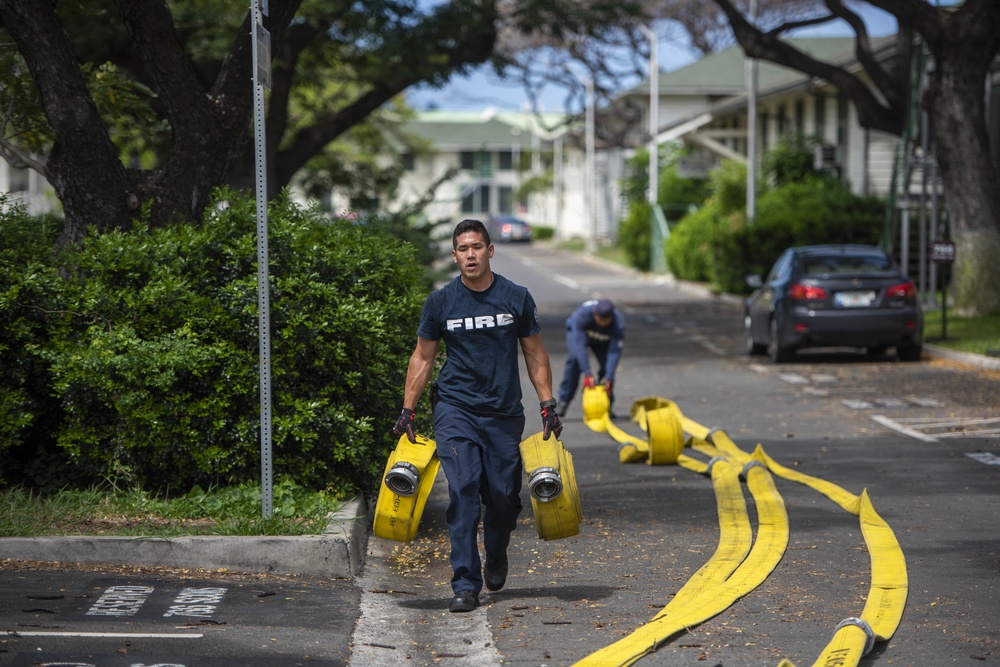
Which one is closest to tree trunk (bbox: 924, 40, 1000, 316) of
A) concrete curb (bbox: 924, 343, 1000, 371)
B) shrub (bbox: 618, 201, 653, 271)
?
concrete curb (bbox: 924, 343, 1000, 371)

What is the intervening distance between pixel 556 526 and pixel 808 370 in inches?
504

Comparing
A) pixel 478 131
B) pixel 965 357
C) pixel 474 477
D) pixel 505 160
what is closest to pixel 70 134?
A: pixel 474 477

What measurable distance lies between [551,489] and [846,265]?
14.1 meters

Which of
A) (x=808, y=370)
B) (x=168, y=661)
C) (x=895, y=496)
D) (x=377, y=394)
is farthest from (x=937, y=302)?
(x=168, y=661)

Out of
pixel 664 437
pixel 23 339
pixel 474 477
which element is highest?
pixel 23 339

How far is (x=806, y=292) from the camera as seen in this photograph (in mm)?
19688

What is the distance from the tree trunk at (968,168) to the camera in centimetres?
2367

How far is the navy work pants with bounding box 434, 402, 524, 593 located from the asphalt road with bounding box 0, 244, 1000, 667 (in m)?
0.26

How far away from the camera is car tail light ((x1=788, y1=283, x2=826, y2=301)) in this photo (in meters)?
19.6

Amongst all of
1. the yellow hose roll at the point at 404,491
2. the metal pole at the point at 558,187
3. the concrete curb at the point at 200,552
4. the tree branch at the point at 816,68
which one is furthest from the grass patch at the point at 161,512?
the metal pole at the point at 558,187

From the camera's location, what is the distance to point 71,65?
9.86 m

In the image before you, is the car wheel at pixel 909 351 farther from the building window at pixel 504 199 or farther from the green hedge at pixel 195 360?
the building window at pixel 504 199

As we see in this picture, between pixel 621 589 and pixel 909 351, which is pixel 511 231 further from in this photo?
pixel 621 589

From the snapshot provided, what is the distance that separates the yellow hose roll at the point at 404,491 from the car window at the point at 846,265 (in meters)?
A: 13.6
